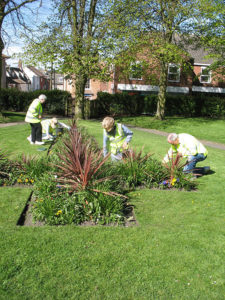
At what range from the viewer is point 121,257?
368 cm

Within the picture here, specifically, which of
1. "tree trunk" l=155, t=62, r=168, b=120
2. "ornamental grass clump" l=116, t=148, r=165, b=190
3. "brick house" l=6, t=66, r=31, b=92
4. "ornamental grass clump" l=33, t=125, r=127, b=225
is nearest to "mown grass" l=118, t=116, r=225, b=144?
"tree trunk" l=155, t=62, r=168, b=120

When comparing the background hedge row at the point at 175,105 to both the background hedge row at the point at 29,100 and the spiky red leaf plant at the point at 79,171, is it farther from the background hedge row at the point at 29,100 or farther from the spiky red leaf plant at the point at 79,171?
the spiky red leaf plant at the point at 79,171

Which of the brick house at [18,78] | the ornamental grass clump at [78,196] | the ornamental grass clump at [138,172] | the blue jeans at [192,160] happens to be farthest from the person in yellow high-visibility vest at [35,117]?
the brick house at [18,78]

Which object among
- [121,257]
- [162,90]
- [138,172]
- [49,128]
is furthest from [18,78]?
[121,257]

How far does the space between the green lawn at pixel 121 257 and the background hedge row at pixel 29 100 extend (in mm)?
20656

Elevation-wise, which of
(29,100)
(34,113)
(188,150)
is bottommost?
(188,150)

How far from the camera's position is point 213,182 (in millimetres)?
6582

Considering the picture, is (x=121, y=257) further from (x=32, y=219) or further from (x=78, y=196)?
(x=32, y=219)

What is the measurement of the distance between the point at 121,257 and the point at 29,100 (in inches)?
963

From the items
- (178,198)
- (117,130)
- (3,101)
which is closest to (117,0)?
(3,101)

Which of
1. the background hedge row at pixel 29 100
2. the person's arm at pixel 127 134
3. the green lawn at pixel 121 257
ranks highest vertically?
the background hedge row at pixel 29 100

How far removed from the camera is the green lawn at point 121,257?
313cm

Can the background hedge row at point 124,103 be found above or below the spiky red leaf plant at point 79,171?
above

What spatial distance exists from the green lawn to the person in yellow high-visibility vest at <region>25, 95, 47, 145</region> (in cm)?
494
